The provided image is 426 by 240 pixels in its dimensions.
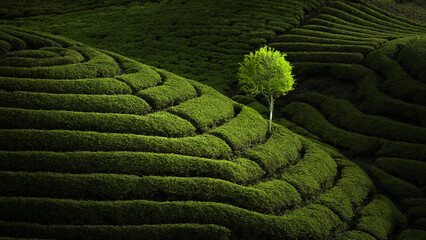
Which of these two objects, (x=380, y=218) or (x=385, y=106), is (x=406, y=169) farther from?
(x=385, y=106)

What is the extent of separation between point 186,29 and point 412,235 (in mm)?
51337

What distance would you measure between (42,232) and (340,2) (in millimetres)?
70352

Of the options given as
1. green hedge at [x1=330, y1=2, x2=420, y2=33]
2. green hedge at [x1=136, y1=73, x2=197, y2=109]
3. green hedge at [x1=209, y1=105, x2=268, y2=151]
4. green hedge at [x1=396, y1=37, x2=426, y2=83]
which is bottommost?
green hedge at [x1=209, y1=105, x2=268, y2=151]

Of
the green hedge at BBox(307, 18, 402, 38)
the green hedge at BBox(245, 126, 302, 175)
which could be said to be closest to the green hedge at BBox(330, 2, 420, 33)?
the green hedge at BBox(307, 18, 402, 38)

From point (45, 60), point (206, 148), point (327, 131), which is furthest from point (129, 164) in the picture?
point (327, 131)

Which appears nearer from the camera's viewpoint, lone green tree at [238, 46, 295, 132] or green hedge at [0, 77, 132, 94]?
green hedge at [0, 77, 132, 94]

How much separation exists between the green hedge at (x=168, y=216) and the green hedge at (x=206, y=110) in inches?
384

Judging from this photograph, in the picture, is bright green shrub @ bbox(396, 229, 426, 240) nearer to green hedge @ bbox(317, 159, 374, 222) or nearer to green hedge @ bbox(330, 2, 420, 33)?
green hedge @ bbox(317, 159, 374, 222)

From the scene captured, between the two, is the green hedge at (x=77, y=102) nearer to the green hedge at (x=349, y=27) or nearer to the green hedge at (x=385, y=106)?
the green hedge at (x=385, y=106)

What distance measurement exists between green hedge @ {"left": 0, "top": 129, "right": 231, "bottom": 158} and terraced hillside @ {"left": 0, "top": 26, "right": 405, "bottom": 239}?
0.23ft

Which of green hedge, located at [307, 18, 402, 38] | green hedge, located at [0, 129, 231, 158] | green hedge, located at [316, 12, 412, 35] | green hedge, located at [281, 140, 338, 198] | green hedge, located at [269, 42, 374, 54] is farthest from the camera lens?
green hedge, located at [316, 12, 412, 35]

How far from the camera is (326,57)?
4906cm

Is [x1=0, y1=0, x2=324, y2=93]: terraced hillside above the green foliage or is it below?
below

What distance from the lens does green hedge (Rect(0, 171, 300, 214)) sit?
19266 millimetres
